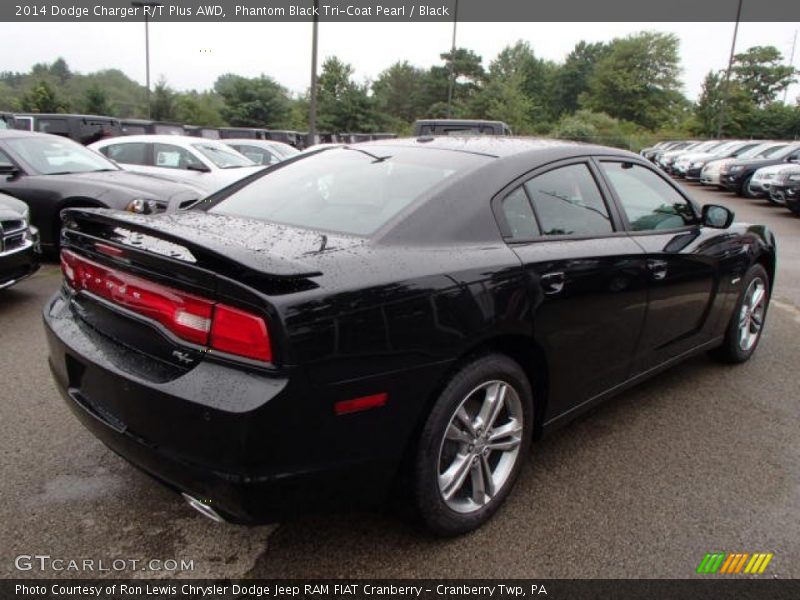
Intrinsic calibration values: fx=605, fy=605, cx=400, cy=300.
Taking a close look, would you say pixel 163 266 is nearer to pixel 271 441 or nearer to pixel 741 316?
pixel 271 441

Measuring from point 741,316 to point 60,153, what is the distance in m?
7.35

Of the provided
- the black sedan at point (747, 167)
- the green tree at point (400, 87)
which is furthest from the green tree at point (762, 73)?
the black sedan at point (747, 167)

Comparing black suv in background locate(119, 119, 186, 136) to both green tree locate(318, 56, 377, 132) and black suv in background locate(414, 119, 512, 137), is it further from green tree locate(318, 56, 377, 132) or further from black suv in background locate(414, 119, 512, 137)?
green tree locate(318, 56, 377, 132)

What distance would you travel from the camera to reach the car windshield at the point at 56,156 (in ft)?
22.5

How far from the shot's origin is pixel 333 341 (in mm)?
1827

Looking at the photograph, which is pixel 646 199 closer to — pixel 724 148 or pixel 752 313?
pixel 752 313

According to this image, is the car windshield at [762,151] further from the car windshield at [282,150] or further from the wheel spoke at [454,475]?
the wheel spoke at [454,475]

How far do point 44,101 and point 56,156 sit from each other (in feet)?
144

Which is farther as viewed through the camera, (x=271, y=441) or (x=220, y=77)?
(x=220, y=77)

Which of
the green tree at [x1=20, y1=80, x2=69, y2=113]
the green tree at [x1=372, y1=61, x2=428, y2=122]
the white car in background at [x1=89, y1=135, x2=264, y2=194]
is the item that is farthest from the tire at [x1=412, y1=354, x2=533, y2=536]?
the green tree at [x1=372, y1=61, x2=428, y2=122]

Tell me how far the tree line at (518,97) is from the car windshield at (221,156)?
80.6 feet

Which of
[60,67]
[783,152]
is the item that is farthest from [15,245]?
[60,67]

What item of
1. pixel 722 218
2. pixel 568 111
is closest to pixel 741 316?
pixel 722 218

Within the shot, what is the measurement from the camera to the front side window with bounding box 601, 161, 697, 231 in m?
3.18
